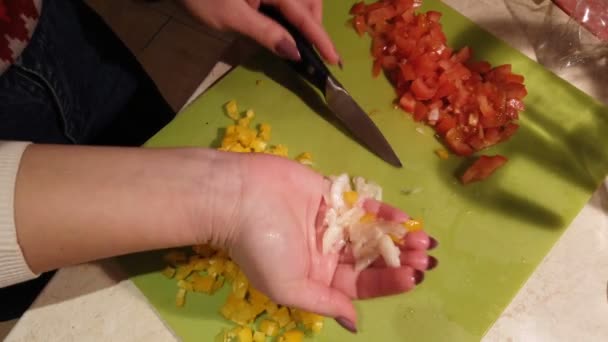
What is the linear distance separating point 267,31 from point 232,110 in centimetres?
19

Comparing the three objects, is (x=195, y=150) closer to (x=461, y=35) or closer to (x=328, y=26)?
(x=328, y=26)

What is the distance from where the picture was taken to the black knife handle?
42.8 inches

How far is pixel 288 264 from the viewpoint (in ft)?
2.80

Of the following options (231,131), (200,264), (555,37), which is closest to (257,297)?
(200,264)

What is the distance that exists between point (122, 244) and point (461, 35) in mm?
886

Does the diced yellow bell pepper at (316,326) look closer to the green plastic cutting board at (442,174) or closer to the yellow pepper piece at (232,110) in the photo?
the green plastic cutting board at (442,174)

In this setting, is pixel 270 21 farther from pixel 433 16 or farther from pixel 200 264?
pixel 200 264

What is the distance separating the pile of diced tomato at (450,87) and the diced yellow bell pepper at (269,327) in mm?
521

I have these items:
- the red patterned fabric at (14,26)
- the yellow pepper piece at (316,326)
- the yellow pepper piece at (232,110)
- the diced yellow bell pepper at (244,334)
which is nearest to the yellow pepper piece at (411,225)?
the yellow pepper piece at (316,326)

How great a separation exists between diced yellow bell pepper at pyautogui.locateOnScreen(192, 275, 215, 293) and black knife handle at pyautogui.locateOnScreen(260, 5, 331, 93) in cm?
45

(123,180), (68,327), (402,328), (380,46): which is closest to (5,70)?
(123,180)

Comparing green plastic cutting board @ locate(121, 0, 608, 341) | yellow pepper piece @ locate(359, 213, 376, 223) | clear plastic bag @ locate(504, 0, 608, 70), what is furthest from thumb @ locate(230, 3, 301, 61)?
clear plastic bag @ locate(504, 0, 608, 70)

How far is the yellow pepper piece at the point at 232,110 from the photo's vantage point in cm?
115

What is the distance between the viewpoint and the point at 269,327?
38.2 inches
